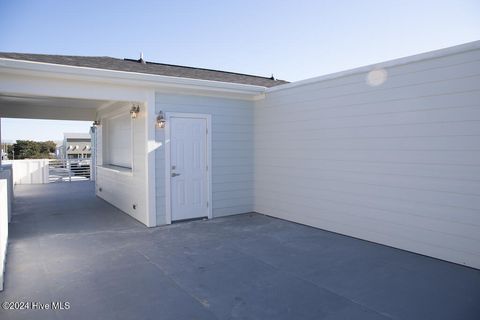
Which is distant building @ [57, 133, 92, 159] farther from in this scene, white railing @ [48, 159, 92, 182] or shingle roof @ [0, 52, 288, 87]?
shingle roof @ [0, 52, 288, 87]

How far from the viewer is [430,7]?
512cm

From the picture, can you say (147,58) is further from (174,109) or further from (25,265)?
(25,265)

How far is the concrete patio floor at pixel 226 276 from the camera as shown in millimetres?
2832

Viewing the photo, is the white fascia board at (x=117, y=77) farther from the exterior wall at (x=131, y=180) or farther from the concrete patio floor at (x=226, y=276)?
the concrete patio floor at (x=226, y=276)

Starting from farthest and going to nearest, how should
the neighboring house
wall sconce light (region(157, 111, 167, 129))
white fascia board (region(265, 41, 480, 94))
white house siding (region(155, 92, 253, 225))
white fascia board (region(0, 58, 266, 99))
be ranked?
1. white house siding (region(155, 92, 253, 225))
2. wall sconce light (region(157, 111, 167, 129))
3. white fascia board (region(0, 58, 266, 99))
4. the neighboring house
5. white fascia board (region(265, 41, 480, 94))

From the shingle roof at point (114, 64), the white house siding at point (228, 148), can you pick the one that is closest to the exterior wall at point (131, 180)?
the white house siding at point (228, 148)

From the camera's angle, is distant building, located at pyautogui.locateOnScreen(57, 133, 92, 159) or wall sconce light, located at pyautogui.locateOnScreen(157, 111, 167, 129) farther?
distant building, located at pyautogui.locateOnScreen(57, 133, 92, 159)

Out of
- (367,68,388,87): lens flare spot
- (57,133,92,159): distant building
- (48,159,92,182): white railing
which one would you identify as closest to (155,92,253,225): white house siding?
(367,68,388,87): lens flare spot

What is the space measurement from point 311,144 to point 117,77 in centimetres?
341

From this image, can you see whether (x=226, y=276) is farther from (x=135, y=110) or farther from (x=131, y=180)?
(x=135, y=110)

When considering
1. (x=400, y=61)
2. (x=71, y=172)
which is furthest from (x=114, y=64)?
(x=71, y=172)

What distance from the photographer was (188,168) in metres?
6.29

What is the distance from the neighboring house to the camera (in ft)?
13.1

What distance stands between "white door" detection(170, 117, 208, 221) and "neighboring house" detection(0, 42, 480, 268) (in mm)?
20
